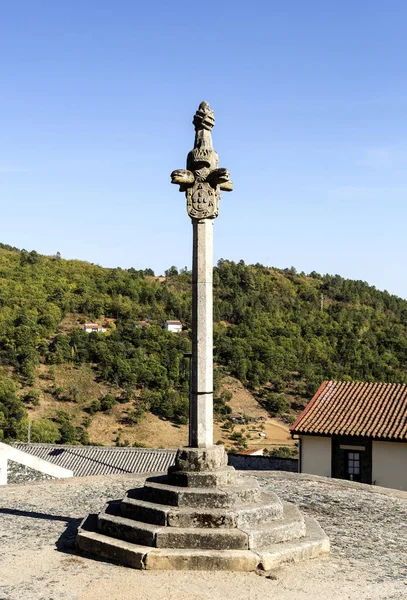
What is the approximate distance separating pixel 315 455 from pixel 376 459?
191 cm

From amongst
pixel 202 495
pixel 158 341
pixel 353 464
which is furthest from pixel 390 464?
pixel 158 341

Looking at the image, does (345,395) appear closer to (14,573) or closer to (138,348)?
(14,573)

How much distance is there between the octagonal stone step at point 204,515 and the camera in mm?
6793

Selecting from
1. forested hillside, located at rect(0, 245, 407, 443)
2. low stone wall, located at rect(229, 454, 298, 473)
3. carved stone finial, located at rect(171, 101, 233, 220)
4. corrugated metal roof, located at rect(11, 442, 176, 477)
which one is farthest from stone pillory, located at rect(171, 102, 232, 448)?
forested hillside, located at rect(0, 245, 407, 443)

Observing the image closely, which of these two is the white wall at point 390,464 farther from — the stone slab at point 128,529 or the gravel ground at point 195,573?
the stone slab at point 128,529

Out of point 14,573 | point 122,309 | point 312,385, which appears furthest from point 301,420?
point 122,309

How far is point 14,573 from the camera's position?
611cm

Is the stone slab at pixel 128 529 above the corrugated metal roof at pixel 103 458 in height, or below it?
above

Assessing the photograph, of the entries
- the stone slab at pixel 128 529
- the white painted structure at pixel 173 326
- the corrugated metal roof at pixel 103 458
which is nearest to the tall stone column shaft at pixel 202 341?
the stone slab at pixel 128 529

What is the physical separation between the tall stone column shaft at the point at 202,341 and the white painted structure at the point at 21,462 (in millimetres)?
11350

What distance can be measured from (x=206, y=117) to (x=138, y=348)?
1834 inches

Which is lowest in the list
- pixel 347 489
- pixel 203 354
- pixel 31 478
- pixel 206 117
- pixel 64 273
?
pixel 31 478

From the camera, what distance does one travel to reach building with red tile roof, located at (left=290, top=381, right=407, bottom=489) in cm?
1914

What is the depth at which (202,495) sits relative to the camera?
7.03 meters
